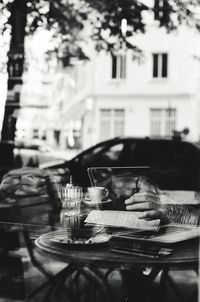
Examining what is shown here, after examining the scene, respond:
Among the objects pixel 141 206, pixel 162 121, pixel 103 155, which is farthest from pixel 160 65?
pixel 141 206

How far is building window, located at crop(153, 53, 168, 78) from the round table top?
2.00 metres

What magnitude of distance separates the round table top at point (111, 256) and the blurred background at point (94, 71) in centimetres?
129

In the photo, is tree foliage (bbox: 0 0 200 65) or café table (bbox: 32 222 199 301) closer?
café table (bbox: 32 222 199 301)

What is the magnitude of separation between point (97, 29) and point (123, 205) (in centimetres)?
266

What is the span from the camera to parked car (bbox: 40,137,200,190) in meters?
4.21

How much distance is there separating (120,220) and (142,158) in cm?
232

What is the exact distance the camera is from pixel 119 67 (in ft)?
13.0

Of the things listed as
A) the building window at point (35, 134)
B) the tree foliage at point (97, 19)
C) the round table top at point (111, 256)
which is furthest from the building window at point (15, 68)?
the round table top at point (111, 256)

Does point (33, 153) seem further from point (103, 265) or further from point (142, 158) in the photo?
point (103, 265)

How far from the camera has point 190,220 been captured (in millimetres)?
2389

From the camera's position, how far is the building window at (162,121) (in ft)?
11.9

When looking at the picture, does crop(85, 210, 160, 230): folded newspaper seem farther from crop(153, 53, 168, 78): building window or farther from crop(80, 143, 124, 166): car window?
crop(80, 143, 124, 166): car window

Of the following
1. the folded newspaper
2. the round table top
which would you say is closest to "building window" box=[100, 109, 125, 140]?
the folded newspaper

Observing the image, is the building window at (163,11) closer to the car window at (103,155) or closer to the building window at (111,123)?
the building window at (111,123)
